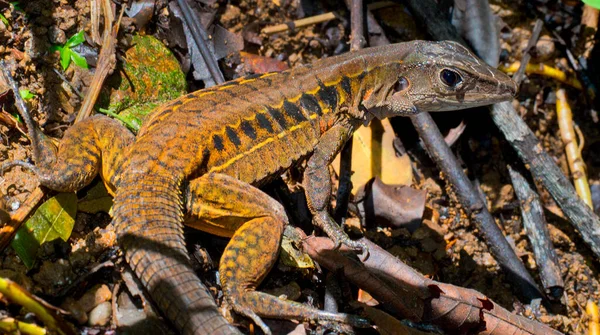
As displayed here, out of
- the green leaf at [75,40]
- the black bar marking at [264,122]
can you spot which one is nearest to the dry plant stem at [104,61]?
the green leaf at [75,40]

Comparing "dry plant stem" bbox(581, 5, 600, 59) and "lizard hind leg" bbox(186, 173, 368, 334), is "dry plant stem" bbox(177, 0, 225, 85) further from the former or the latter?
"dry plant stem" bbox(581, 5, 600, 59)

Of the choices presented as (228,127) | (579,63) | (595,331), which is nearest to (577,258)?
(595,331)

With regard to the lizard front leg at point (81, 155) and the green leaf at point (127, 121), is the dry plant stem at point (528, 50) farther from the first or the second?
the lizard front leg at point (81, 155)

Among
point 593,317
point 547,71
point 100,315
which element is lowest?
point 593,317

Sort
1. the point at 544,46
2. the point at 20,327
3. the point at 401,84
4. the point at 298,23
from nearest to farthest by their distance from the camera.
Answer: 1. the point at 20,327
2. the point at 401,84
3. the point at 298,23
4. the point at 544,46

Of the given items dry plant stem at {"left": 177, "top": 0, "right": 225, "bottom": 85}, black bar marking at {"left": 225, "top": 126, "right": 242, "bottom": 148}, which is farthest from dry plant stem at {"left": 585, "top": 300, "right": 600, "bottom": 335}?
dry plant stem at {"left": 177, "top": 0, "right": 225, "bottom": 85}

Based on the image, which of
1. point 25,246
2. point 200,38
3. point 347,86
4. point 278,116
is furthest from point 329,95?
point 25,246

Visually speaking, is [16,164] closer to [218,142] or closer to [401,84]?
[218,142]
